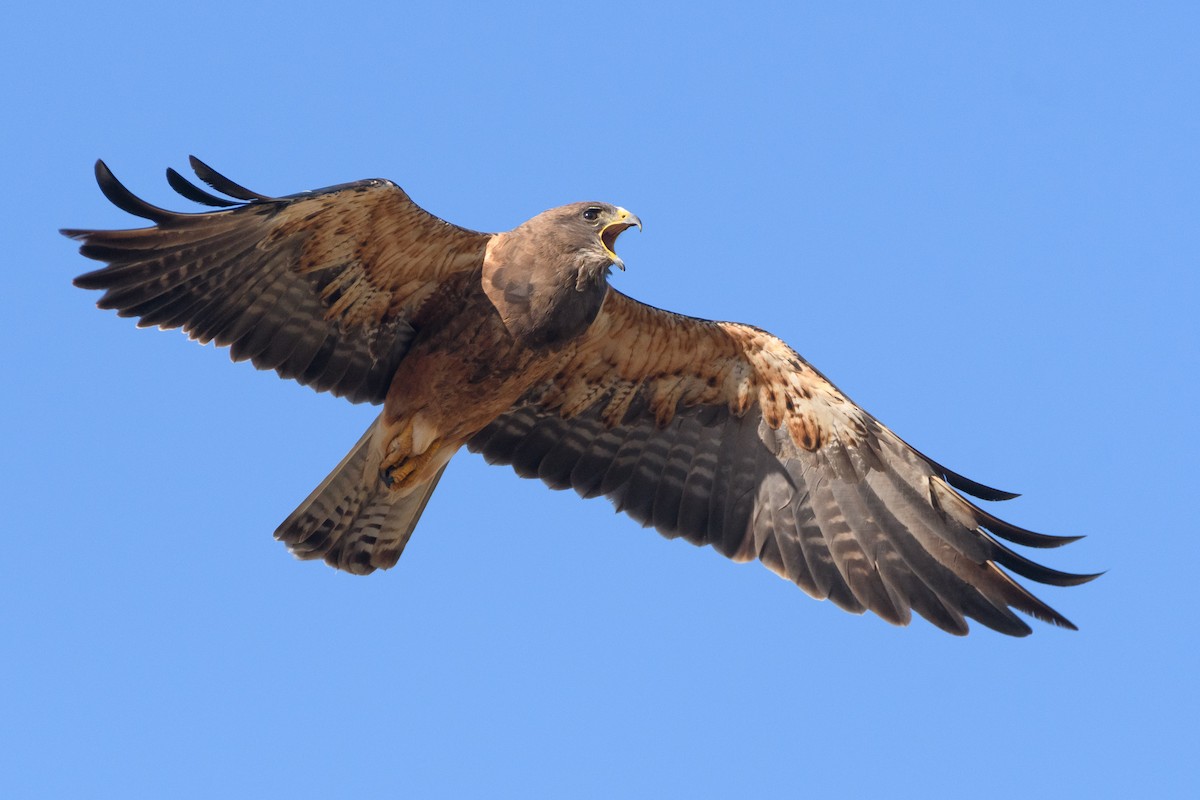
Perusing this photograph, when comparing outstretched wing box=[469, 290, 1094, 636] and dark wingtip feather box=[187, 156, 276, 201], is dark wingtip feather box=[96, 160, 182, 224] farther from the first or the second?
outstretched wing box=[469, 290, 1094, 636]

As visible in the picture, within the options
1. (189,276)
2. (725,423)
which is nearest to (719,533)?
(725,423)

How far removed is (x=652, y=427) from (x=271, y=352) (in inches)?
121

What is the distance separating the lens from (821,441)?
12.6 m

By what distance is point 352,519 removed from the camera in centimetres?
1205

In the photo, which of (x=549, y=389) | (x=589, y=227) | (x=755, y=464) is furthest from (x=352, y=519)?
(x=755, y=464)

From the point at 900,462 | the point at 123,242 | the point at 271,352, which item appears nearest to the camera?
the point at 123,242

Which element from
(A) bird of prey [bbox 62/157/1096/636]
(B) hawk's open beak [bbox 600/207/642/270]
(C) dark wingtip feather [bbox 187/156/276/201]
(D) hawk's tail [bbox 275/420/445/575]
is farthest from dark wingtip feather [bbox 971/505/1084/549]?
(C) dark wingtip feather [bbox 187/156/276/201]

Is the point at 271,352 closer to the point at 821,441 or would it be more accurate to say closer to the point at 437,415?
the point at 437,415

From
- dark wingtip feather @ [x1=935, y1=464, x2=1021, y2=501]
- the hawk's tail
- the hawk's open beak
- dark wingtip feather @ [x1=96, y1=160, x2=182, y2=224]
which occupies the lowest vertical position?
the hawk's tail

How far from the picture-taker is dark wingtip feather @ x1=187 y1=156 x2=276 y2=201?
10.2 meters

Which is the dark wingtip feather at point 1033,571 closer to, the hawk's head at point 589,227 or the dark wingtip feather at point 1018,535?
the dark wingtip feather at point 1018,535

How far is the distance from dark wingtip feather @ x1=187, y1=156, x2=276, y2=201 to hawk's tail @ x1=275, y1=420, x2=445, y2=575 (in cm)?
222

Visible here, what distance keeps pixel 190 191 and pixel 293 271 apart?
132cm

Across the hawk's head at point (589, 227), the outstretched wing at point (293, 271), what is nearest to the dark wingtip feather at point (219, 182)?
the outstretched wing at point (293, 271)
